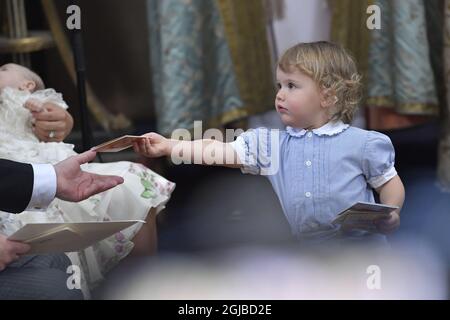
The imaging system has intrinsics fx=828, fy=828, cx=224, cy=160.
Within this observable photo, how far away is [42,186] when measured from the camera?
133 centimetres

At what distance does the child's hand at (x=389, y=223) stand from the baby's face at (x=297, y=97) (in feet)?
0.69

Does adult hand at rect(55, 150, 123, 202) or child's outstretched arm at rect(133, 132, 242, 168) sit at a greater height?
child's outstretched arm at rect(133, 132, 242, 168)

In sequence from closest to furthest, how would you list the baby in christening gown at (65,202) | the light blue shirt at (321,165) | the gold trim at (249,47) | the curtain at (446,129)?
1. the light blue shirt at (321,165)
2. the baby in christening gown at (65,202)
3. the curtain at (446,129)
4. the gold trim at (249,47)

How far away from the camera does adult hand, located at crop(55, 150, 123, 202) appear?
1351mm

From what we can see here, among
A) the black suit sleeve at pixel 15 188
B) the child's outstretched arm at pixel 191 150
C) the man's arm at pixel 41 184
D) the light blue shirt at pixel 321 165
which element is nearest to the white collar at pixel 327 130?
the light blue shirt at pixel 321 165

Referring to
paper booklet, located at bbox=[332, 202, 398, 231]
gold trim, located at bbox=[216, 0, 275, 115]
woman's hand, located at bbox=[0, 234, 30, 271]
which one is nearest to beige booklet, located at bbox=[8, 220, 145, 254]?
woman's hand, located at bbox=[0, 234, 30, 271]

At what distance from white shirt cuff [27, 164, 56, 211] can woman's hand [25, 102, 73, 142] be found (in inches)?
8.4

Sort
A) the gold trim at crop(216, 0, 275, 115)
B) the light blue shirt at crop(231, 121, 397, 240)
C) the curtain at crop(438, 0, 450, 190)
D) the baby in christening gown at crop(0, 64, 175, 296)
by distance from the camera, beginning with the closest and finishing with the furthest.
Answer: the light blue shirt at crop(231, 121, 397, 240) → the baby in christening gown at crop(0, 64, 175, 296) → the curtain at crop(438, 0, 450, 190) → the gold trim at crop(216, 0, 275, 115)

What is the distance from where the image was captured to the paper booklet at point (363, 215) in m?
1.29

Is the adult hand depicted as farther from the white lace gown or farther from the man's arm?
the white lace gown

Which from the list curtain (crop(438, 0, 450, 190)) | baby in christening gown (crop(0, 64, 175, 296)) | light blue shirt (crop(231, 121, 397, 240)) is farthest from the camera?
curtain (crop(438, 0, 450, 190))

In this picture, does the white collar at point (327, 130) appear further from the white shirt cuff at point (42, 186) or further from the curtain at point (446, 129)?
the curtain at point (446, 129)
